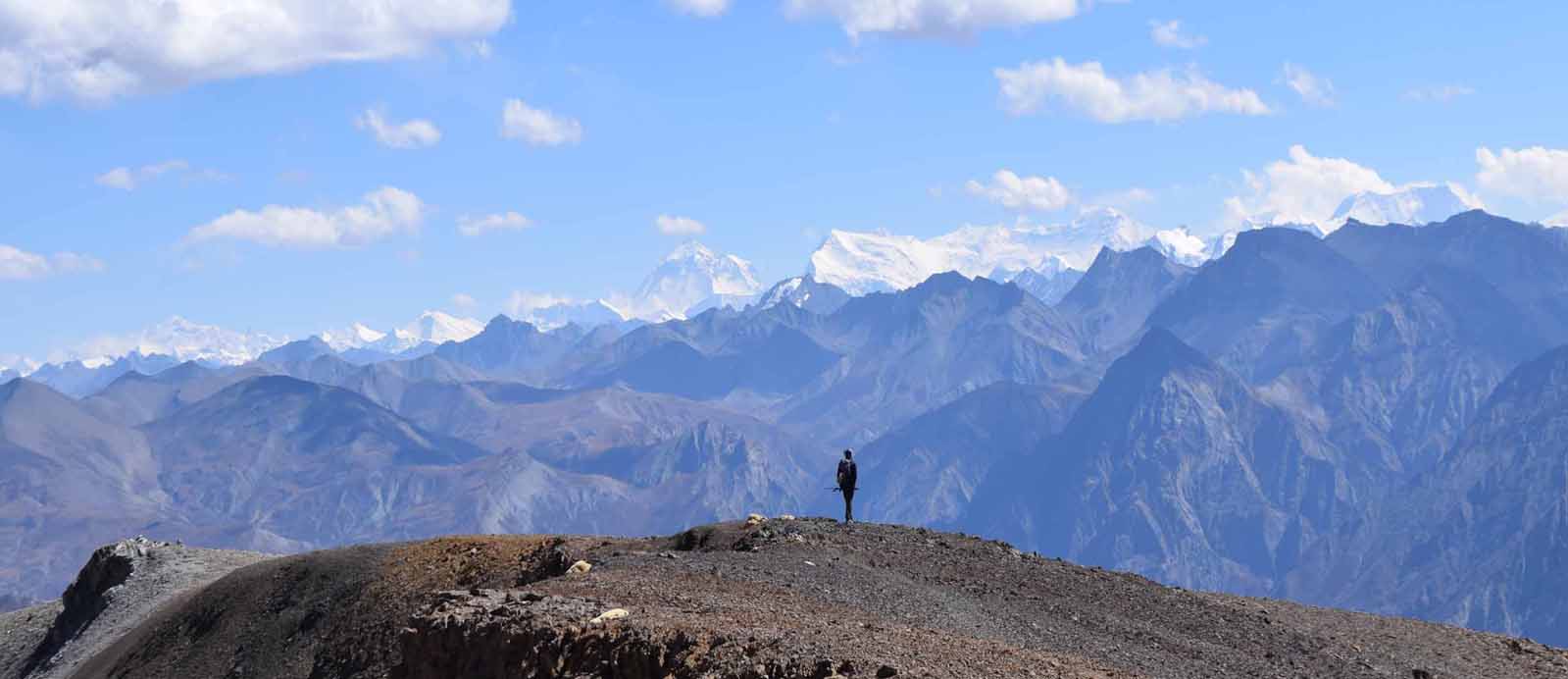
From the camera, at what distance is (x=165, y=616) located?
78.1 m

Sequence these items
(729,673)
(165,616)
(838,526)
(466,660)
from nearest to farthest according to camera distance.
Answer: (729,673) < (466,660) < (838,526) < (165,616)

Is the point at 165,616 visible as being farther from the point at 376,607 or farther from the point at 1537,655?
the point at 1537,655

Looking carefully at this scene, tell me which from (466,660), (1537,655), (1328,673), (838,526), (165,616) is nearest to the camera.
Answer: (466,660)

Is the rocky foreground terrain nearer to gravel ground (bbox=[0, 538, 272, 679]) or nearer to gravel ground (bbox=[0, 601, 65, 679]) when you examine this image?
gravel ground (bbox=[0, 538, 272, 679])

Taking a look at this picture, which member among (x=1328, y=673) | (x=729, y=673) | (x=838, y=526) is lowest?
(x=729, y=673)

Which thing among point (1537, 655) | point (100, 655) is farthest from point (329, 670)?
point (1537, 655)

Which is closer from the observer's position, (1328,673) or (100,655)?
(1328,673)

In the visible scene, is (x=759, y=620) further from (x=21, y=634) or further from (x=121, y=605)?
(x=21, y=634)

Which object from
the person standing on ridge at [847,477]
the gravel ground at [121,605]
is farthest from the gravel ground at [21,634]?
the person standing on ridge at [847,477]

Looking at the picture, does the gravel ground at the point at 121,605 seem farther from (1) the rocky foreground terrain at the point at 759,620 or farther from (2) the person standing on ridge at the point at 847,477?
(2) the person standing on ridge at the point at 847,477

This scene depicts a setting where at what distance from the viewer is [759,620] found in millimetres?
38000

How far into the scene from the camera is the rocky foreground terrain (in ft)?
115

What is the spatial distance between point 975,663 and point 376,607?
34109mm

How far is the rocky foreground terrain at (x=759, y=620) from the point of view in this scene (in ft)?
115
